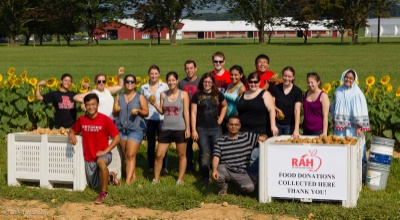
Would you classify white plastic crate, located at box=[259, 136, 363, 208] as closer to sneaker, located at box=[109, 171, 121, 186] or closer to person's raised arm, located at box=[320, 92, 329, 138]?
person's raised arm, located at box=[320, 92, 329, 138]

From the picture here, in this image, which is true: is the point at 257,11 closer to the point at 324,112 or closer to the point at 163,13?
the point at 163,13

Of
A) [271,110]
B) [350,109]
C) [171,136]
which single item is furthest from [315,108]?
[171,136]

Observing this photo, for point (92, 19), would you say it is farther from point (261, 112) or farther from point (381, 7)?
point (261, 112)

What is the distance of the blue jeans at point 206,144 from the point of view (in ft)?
31.0

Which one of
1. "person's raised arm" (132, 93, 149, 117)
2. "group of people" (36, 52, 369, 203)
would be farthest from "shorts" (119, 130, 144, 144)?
"person's raised arm" (132, 93, 149, 117)

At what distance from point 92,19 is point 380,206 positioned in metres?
83.8

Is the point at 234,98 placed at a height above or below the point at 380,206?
above

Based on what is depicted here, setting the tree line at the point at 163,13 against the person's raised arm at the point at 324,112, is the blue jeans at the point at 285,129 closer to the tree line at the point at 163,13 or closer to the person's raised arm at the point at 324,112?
the person's raised arm at the point at 324,112

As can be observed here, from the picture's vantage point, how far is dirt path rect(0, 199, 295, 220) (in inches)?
313

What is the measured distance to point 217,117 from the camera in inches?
372

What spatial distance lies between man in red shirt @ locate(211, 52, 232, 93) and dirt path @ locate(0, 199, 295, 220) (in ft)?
7.21

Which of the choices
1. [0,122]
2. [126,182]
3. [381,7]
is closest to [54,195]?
[126,182]

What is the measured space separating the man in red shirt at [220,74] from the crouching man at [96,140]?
1.84 meters

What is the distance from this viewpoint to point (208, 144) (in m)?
9.50
